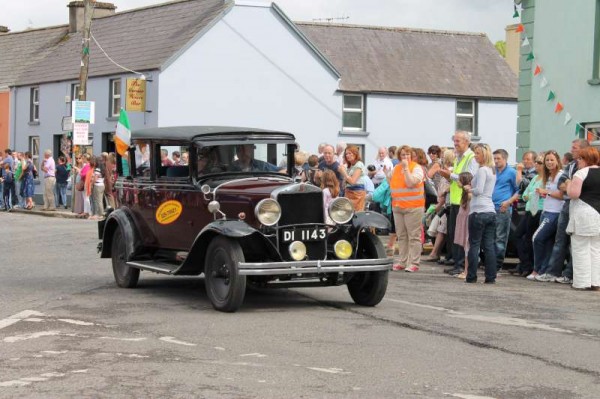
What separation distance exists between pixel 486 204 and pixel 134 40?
1271 inches

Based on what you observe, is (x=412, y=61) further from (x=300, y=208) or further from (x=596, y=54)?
(x=300, y=208)

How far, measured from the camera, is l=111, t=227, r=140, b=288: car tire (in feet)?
47.1

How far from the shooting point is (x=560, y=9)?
982 inches

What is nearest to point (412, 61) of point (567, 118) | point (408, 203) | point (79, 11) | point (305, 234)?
point (79, 11)

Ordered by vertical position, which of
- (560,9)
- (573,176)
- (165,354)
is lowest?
(165,354)

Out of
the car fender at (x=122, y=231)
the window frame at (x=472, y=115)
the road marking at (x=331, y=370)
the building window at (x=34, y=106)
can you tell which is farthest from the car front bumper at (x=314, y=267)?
the building window at (x=34, y=106)

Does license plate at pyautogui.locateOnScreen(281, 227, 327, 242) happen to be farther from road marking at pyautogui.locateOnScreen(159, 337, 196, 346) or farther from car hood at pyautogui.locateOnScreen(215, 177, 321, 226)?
road marking at pyautogui.locateOnScreen(159, 337, 196, 346)

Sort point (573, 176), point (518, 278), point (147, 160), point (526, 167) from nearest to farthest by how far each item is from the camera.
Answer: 1. point (147, 160)
2. point (573, 176)
3. point (518, 278)
4. point (526, 167)

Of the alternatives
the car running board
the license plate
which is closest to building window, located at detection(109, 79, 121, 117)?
the car running board

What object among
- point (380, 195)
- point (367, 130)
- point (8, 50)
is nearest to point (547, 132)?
point (380, 195)

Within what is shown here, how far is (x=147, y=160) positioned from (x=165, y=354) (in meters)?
5.14

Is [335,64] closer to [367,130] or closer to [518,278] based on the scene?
[367,130]

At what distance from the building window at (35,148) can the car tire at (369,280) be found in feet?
129

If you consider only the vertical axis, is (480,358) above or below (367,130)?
below
